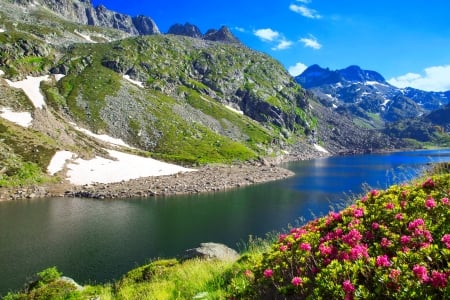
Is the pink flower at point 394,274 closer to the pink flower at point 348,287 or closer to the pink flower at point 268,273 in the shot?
the pink flower at point 348,287

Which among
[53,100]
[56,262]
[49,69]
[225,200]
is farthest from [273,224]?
[49,69]

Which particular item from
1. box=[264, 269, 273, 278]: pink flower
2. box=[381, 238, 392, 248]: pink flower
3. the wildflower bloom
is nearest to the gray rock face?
box=[264, 269, 273, 278]: pink flower

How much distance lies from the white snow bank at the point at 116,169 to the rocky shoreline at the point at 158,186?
14.7 ft

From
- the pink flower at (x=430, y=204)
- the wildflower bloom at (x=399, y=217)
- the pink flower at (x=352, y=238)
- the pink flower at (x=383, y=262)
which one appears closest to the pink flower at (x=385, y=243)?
the pink flower at (x=352, y=238)

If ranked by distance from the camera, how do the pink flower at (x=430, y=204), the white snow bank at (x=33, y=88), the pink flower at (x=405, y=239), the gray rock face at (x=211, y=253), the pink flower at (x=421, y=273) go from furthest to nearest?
the white snow bank at (x=33, y=88)
the gray rock face at (x=211, y=253)
the pink flower at (x=430, y=204)
the pink flower at (x=405, y=239)
the pink flower at (x=421, y=273)

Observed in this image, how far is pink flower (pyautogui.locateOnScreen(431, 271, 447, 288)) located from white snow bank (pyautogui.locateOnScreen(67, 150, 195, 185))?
99490mm

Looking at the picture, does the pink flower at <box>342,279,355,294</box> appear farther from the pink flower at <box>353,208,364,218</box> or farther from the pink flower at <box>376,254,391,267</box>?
the pink flower at <box>353,208,364,218</box>

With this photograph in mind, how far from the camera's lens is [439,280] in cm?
461

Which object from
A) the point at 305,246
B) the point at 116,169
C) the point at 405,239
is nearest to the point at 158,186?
the point at 116,169

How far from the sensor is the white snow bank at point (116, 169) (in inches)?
3868

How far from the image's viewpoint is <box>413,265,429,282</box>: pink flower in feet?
15.4

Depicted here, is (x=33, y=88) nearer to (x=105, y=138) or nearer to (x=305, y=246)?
(x=105, y=138)

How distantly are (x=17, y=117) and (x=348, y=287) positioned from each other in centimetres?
13840

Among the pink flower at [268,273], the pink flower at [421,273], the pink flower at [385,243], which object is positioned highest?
the pink flower at [385,243]
